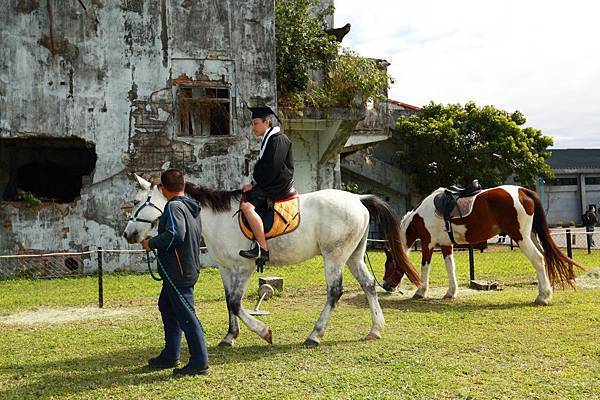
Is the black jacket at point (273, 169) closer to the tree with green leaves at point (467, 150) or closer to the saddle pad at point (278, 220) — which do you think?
the saddle pad at point (278, 220)

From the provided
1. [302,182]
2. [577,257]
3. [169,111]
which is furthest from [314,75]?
[577,257]

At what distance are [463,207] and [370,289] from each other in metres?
3.68

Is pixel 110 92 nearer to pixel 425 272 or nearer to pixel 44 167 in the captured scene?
pixel 44 167

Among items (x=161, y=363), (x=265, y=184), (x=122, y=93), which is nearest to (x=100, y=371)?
(x=161, y=363)

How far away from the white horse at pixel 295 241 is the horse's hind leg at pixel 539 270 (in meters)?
3.43

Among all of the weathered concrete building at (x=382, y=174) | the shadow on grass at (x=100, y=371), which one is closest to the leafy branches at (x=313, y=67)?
the weathered concrete building at (x=382, y=174)

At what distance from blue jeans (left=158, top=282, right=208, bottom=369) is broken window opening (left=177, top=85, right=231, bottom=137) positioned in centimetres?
1068

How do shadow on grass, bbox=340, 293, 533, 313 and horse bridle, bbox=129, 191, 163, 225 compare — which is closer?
horse bridle, bbox=129, 191, 163, 225

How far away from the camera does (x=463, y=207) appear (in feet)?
33.5

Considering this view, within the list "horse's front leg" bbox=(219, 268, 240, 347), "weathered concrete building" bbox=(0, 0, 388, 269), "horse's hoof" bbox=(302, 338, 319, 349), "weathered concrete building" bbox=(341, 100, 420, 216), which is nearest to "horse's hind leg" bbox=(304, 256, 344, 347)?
"horse's hoof" bbox=(302, 338, 319, 349)

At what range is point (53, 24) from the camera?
15602 mm

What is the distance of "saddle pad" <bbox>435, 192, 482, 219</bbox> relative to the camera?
10172 mm

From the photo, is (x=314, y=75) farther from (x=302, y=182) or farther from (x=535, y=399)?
(x=535, y=399)

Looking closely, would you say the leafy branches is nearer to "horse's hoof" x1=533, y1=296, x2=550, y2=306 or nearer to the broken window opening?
the broken window opening
